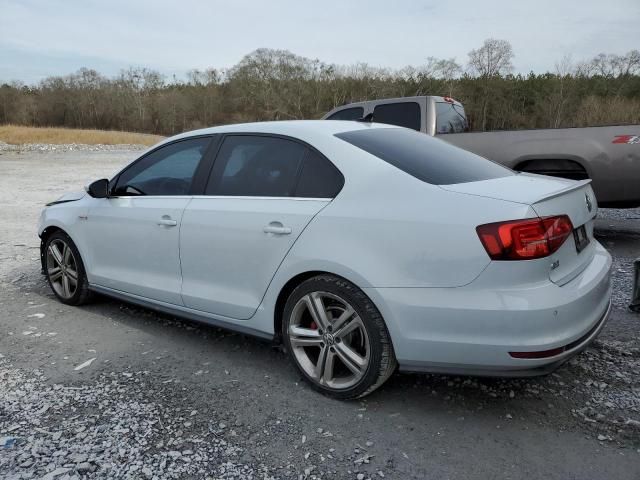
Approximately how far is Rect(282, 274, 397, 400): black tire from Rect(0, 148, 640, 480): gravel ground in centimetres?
14

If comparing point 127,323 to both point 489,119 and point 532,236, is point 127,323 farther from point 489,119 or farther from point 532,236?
point 489,119

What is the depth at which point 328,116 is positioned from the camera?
8234 mm

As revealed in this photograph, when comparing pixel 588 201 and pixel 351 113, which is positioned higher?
pixel 351 113

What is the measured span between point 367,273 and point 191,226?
56.9 inches

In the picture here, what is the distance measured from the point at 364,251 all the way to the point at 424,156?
2.68 feet

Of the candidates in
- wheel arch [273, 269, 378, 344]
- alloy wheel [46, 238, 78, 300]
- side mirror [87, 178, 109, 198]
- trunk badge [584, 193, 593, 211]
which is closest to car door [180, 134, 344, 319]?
wheel arch [273, 269, 378, 344]

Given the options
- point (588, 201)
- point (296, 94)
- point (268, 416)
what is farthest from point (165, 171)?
point (296, 94)

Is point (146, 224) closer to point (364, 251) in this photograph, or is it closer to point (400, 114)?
point (364, 251)

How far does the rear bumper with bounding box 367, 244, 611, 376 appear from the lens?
2.46 m

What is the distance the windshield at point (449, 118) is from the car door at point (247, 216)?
4.82m

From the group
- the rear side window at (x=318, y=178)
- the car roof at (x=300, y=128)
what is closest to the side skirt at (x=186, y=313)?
the rear side window at (x=318, y=178)

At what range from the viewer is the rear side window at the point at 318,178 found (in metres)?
3.04

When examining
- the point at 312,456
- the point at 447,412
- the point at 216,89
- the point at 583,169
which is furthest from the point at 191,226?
the point at 216,89

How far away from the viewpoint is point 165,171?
406 centimetres
